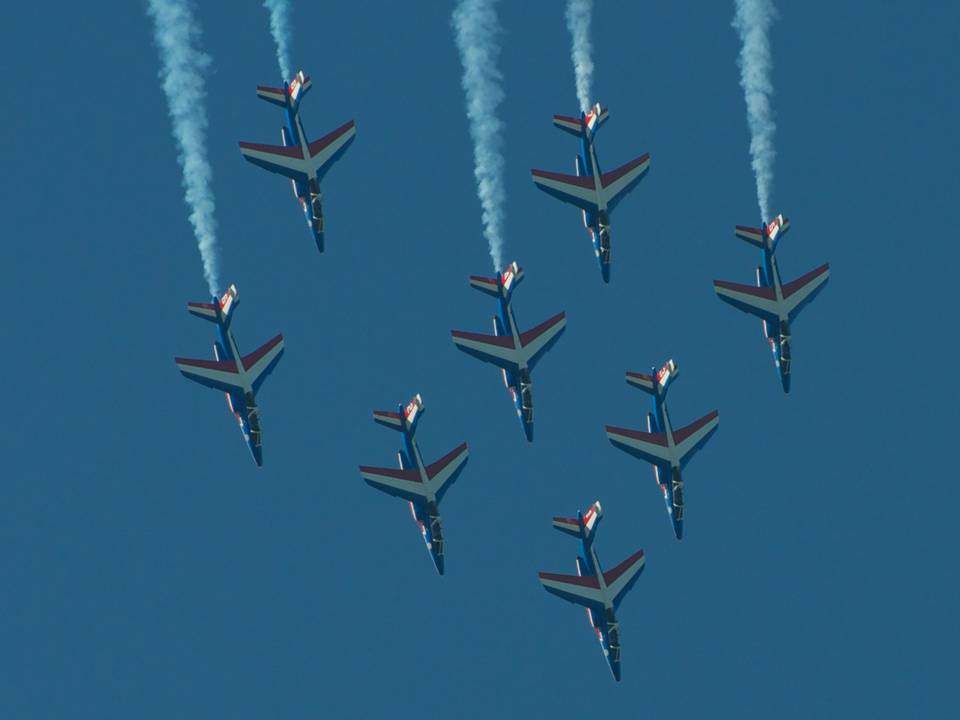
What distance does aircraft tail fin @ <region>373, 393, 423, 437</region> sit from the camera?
9588cm

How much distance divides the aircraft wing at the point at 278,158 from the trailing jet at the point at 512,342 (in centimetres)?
736

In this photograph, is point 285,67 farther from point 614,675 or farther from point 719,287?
point 614,675

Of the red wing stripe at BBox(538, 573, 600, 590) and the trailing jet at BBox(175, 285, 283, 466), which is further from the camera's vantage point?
the red wing stripe at BBox(538, 573, 600, 590)

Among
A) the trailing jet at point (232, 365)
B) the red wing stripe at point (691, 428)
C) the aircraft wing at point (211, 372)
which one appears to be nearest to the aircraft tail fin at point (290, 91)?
the trailing jet at point (232, 365)

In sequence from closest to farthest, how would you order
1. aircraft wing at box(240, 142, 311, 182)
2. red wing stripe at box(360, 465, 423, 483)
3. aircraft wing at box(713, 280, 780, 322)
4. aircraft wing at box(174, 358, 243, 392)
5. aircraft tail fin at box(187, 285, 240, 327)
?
aircraft tail fin at box(187, 285, 240, 327) → aircraft wing at box(174, 358, 243, 392) → aircraft wing at box(240, 142, 311, 182) → red wing stripe at box(360, 465, 423, 483) → aircraft wing at box(713, 280, 780, 322)

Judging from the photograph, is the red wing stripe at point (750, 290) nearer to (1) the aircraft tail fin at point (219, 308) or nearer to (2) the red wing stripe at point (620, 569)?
(2) the red wing stripe at point (620, 569)

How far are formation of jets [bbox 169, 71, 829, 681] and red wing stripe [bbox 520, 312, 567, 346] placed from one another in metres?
0.04

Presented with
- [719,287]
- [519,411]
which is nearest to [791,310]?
[719,287]

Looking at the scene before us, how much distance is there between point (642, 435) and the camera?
9888cm

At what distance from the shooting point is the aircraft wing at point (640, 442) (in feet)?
324

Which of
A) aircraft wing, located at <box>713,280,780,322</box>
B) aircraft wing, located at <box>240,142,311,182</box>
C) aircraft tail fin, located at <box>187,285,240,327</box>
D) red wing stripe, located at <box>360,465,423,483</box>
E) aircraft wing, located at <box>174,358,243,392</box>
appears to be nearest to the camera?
aircraft tail fin, located at <box>187,285,240,327</box>

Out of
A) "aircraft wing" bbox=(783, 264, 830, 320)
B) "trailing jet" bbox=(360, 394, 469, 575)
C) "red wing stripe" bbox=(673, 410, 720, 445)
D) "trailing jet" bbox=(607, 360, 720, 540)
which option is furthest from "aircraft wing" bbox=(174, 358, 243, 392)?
"aircraft wing" bbox=(783, 264, 830, 320)

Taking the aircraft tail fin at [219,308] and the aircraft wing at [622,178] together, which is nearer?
the aircraft tail fin at [219,308]

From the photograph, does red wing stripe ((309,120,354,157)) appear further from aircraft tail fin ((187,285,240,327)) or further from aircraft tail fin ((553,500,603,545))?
aircraft tail fin ((553,500,603,545))
